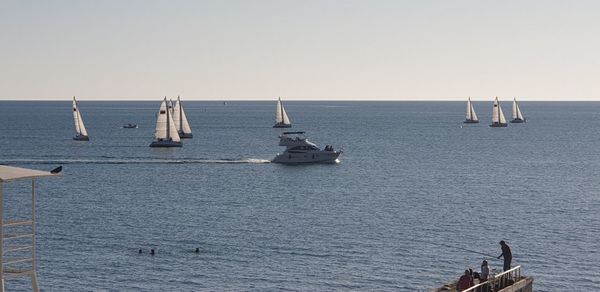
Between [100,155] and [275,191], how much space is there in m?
61.0

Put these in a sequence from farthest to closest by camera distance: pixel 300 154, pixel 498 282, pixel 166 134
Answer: pixel 166 134, pixel 300 154, pixel 498 282

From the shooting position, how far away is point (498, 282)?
46.2 m

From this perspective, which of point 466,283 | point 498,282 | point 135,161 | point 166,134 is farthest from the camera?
point 166,134

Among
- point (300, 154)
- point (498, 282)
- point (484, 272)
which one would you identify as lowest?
point (300, 154)

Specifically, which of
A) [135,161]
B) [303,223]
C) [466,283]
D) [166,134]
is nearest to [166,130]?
[166,134]

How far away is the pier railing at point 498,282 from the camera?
4412cm

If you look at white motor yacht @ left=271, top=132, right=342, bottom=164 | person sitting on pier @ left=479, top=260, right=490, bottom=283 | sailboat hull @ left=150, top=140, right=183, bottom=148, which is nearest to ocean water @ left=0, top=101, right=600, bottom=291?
white motor yacht @ left=271, top=132, right=342, bottom=164

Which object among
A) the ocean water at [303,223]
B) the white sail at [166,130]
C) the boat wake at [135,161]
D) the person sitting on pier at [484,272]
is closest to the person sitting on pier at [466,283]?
the person sitting on pier at [484,272]

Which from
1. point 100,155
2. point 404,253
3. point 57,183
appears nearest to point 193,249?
point 404,253

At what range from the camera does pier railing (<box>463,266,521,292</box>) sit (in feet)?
145

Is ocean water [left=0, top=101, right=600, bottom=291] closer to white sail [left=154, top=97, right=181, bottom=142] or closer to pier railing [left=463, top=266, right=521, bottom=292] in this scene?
pier railing [left=463, top=266, right=521, bottom=292]

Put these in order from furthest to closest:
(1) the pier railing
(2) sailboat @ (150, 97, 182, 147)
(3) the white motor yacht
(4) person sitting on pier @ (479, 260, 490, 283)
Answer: (2) sailboat @ (150, 97, 182, 147), (3) the white motor yacht, (4) person sitting on pier @ (479, 260, 490, 283), (1) the pier railing

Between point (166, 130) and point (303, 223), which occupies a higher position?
point (166, 130)

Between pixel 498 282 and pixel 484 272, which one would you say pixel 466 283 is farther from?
pixel 498 282
